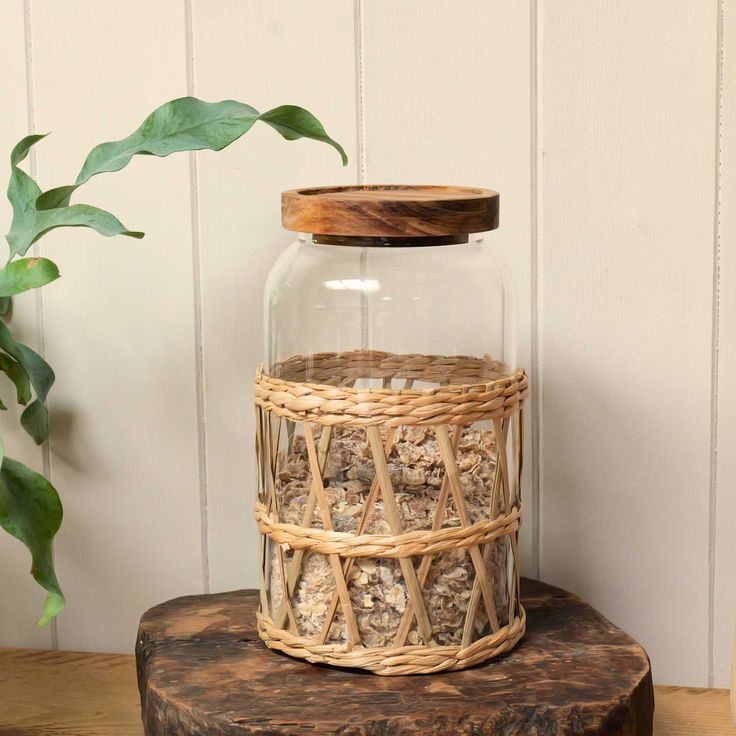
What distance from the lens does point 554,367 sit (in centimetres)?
116

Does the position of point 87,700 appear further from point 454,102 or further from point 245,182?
point 454,102

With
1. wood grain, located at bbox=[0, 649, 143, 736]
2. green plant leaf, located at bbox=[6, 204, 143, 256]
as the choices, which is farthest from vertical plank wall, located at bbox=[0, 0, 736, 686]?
green plant leaf, located at bbox=[6, 204, 143, 256]

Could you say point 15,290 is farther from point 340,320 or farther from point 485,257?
point 485,257

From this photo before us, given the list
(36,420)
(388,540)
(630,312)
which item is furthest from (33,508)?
(630,312)

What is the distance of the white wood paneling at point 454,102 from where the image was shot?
3.65 ft

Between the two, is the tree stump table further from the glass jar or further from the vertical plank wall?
the vertical plank wall

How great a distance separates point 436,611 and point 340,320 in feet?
0.98

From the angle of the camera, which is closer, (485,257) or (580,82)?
(485,257)

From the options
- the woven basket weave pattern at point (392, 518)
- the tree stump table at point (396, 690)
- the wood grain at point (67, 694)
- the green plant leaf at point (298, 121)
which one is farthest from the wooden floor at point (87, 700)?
the green plant leaf at point (298, 121)

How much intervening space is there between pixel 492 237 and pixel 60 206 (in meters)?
0.46

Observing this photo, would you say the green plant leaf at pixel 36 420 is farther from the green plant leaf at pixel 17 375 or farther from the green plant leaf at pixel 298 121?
the green plant leaf at pixel 298 121

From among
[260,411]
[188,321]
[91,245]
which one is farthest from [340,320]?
[91,245]

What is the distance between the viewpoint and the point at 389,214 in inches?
34.1

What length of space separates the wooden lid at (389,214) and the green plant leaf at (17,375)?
0.40m
